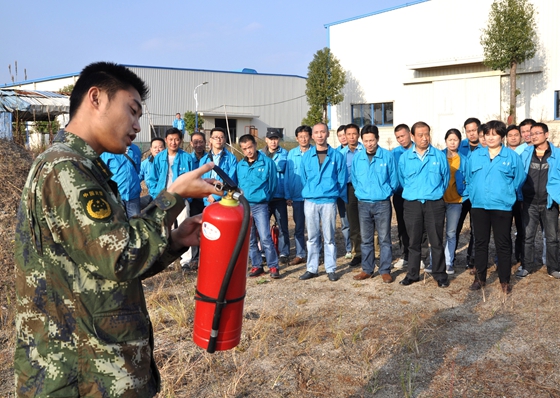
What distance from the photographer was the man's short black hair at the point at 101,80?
1.79 metres

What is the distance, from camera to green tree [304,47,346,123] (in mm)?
27141

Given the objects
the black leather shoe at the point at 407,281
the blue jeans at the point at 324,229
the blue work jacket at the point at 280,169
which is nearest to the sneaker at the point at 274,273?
the blue jeans at the point at 324,229

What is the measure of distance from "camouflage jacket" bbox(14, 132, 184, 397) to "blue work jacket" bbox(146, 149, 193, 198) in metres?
5.87

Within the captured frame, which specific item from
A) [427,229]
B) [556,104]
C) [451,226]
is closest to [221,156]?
[427,229]

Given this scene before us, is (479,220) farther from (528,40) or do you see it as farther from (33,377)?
(528,40)

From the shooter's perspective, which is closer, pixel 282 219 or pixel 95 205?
pixel 95 205

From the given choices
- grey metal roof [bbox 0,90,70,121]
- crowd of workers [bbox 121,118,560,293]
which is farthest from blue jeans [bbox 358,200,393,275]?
grey metal roof [bbox 0,90,70,121]

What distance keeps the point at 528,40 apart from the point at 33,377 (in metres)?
22.4

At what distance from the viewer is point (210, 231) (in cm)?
214

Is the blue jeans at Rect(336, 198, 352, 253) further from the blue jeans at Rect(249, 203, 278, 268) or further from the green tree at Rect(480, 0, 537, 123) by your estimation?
the green tree at Rect(480, 0, 537, 123)

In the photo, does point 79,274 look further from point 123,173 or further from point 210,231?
point 123,173

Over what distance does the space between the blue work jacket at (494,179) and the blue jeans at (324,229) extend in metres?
1.81

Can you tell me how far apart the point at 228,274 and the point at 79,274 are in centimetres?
63

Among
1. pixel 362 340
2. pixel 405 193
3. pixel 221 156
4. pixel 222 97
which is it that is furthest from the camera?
pixel 222 97
